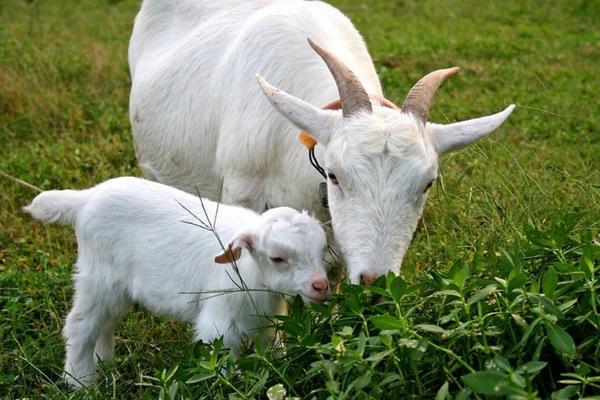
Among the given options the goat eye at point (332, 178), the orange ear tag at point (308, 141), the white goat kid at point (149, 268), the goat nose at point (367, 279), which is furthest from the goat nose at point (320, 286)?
the orange ear tag at point (308, 141)

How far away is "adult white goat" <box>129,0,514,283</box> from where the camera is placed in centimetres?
369

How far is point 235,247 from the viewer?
3.74 metres

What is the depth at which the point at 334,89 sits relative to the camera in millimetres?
4652

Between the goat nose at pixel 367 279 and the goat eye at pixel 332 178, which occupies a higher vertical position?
the goat eye at pixel 332 178

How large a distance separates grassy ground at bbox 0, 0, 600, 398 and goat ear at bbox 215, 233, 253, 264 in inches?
14.9

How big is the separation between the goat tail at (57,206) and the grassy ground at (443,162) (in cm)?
65

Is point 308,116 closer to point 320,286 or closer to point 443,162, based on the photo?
point 320,286

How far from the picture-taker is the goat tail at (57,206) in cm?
439

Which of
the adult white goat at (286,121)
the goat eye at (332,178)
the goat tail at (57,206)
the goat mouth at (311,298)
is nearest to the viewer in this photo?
the goat mouth at (311,298)

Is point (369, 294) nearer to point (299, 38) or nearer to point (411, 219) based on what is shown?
point (411, 219)

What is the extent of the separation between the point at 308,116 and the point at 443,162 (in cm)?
172

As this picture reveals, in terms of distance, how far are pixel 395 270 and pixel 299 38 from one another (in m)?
1.84

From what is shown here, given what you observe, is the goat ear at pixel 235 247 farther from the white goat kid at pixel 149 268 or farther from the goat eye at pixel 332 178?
the goat eye at pixel 332 178

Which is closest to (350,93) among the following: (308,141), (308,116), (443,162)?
(308,116)
